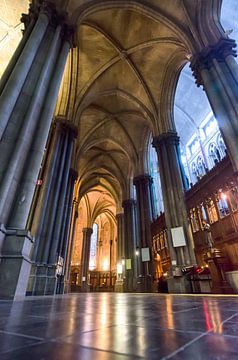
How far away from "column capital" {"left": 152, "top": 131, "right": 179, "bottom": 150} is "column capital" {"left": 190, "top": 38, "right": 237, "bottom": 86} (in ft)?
13.0

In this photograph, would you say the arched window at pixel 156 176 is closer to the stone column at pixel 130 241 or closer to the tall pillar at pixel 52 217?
the stone column at pixel 130 241

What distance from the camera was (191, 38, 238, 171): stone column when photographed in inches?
262

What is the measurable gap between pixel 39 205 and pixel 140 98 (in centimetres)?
1018

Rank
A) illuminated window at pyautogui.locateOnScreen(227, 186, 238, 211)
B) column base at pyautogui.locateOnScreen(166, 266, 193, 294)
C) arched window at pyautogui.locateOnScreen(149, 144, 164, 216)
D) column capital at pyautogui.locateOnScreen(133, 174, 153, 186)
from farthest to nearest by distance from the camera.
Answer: arched window at pyautogui.locateOnScreen(149, 144, 164, 216)
column capital at pyautogui.locateOnScreen(133, 174, 153, 186)
column base at pyautogui.locateOnScreen(166, 266, 193, 294)
illuminated window at pyautogui.locateOnScreen(227, 186, 238, 211)

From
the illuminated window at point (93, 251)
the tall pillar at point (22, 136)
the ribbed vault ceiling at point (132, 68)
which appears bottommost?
the tall pillar at point (22, 136)

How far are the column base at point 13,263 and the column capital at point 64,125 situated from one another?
7.88 metres

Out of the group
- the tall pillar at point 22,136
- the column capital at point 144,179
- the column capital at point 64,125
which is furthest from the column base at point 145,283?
the tall pillar at point 22,136

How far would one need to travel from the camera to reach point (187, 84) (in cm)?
1481

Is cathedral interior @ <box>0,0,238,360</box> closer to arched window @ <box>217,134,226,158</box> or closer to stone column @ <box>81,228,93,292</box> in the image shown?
arched window @ <box>217,134,226,158</box>

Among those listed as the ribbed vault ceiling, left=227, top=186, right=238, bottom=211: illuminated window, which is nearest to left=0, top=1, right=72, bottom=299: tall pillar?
the ribbed vault ceiling

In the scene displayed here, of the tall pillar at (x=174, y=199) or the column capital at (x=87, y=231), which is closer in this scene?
the tall pillar at (x=174, y=199)

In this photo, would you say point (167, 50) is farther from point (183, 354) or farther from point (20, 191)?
point (183, 354)

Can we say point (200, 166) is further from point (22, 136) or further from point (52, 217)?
point (22, 136)

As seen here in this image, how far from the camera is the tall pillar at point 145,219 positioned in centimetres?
1284
